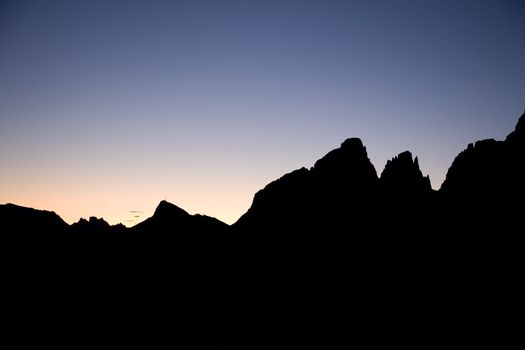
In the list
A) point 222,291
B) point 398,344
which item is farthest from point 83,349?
point 398,344

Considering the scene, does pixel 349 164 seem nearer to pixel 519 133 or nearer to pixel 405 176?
pixel 405 176

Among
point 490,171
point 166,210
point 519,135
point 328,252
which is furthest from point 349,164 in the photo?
point 166,210

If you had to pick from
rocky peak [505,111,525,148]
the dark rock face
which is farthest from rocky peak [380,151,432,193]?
rocky peak [505,111,525,148]

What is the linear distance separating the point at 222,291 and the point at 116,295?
27.1 meters

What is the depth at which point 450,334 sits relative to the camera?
49.7 meters

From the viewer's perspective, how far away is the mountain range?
183 ft

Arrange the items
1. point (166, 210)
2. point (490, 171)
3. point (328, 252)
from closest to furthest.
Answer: point (490, 171) < point (328, 252) < point (166, 210)

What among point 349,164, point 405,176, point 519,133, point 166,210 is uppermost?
point 349,164

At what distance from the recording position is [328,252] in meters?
67.9

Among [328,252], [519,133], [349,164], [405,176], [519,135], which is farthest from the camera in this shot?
[349,164]

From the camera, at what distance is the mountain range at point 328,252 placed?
183 ft

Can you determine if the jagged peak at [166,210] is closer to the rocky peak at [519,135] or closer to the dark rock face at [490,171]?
→ the dark rock face at [490,171]

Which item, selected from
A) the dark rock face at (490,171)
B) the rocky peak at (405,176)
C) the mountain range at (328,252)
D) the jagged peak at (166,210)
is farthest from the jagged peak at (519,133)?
the jagged peak at (166,210)

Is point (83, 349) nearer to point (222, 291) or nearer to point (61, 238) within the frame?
point (222, 291)
